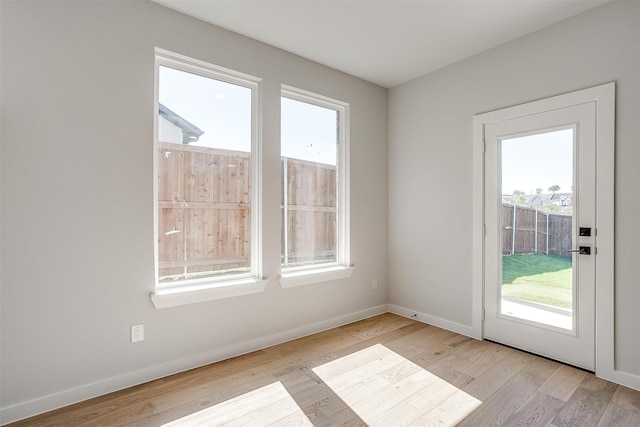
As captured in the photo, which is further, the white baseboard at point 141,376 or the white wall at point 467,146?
the white wall at point 467,146

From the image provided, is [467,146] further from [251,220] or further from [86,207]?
[86,207]

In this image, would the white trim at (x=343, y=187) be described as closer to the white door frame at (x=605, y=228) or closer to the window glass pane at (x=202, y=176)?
the window glass pane at (x=202, y=176)

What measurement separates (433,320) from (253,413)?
2.26 m

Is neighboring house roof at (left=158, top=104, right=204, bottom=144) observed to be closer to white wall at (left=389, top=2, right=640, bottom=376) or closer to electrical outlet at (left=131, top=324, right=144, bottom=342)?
electrical outlet at (left=131, top=324, right=144, bottom=342)

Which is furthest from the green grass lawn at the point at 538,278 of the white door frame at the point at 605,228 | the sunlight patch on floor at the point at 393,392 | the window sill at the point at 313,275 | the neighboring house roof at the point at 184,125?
the neighboring house roof at the point at 184,125

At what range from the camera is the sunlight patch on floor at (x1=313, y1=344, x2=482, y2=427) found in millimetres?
1919

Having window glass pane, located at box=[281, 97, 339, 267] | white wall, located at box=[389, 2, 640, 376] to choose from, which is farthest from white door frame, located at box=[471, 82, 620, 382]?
window glass pane, located at box=[281, 97, 339, 267]

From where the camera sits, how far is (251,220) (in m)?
2.94

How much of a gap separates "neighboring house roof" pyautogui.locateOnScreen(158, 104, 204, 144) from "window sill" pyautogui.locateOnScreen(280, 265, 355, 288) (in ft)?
4.75

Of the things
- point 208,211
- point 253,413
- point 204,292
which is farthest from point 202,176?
point 253,413

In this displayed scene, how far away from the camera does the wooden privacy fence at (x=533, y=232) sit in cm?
259

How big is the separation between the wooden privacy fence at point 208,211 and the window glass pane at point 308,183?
13 millimetres

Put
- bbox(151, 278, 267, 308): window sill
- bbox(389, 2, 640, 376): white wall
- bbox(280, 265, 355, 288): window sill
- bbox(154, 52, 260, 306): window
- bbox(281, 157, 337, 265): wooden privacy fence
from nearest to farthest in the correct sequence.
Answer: bbox(389, 2, 640, 376): white wall, bbox(151, 278, 267, 308): window sill, bbox(154, 52, 260, 306): window, bbox(280, 265, 355, 288): window sill, bbox(281, 157, 337, 265): wooden privacy fence

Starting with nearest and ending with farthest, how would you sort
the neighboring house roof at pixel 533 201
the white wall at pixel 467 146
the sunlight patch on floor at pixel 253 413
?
1. the sunlight patch on floor at pixel 253 413
2. the white wall at pixel 467 146
3. the neighboring house roof at pixel 533 201
